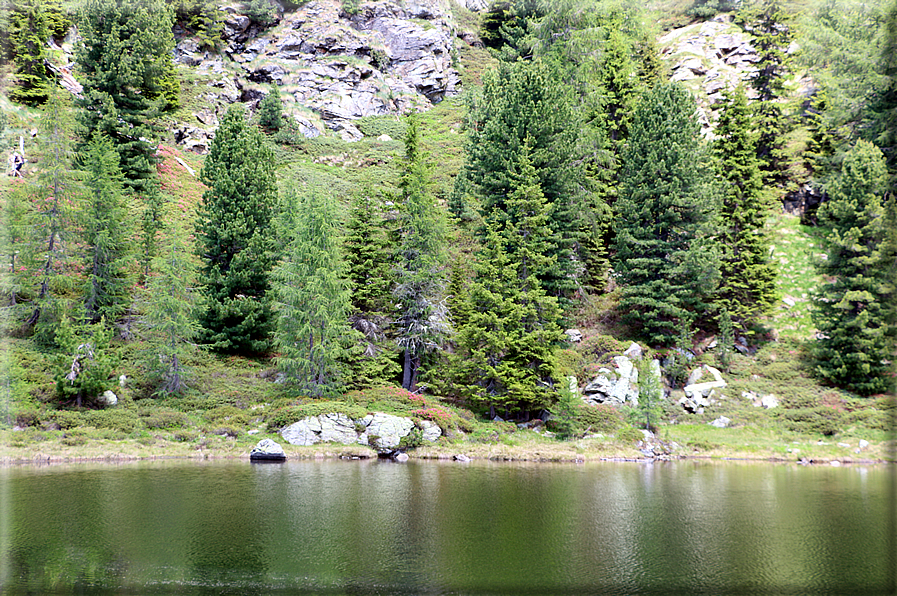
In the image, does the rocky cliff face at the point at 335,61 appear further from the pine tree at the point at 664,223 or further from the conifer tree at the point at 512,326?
the conifer tree at the point at 512,326

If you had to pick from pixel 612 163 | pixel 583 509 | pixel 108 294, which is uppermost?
pixel 612 163

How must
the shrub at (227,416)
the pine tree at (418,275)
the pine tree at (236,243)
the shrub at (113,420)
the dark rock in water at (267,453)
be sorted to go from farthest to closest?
the pine tree at (236,243) < the pine tree at (418,275) < the shrub at (227,416) < the shrub at (113,420) < the dark rock in water at (267,453)

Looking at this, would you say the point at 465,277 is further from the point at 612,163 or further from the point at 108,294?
the point at 108,294

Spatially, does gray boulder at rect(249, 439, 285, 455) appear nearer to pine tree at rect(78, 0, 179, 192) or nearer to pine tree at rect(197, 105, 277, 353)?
pine tree at rect(197, 105, 277, 353)

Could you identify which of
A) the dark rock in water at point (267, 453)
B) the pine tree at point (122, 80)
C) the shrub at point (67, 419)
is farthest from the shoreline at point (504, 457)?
the pine tree at point (122, 80)

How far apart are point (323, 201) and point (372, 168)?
28.2 meters

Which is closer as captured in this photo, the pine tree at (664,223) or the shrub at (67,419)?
the shrub at (67,419)

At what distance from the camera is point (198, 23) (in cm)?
7125

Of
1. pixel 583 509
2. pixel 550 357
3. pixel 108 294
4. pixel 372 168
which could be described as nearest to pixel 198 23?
pixel 372 168

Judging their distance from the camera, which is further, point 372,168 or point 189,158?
point 372,168

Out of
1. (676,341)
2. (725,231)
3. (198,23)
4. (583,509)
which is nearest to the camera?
(583,509)

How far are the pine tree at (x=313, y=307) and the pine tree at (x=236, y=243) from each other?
3.77 meters

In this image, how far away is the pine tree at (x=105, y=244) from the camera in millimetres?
31656

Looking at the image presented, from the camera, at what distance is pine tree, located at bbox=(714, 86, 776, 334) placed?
123 ft
